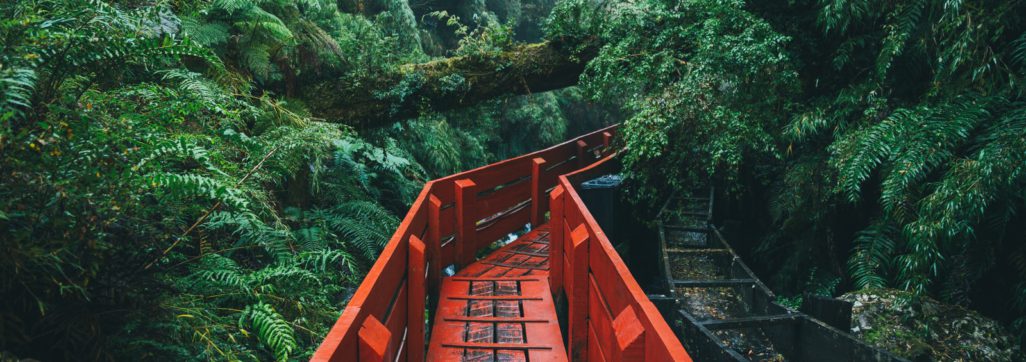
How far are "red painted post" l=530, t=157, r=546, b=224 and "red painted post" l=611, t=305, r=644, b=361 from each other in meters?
5.46

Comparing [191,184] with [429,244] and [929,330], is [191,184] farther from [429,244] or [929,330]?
[929,330]

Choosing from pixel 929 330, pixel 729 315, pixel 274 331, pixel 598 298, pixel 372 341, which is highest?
pixel 372 341

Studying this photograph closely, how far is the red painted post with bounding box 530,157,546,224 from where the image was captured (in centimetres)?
805

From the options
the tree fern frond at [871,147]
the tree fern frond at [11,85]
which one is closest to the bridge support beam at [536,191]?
the tree fern frond at [871,147]

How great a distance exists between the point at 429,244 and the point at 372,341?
3297mm

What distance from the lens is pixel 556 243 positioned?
218 inches

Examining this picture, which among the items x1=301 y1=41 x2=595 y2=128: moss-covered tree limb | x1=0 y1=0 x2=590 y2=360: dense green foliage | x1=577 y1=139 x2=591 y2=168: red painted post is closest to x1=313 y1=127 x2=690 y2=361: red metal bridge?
x1=0 y1=0 x2=590 y2=360: dense green foliage

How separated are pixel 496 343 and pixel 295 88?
246 inches

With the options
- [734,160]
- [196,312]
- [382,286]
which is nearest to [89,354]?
[196,312]

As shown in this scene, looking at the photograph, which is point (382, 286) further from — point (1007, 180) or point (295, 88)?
point (295, 88)

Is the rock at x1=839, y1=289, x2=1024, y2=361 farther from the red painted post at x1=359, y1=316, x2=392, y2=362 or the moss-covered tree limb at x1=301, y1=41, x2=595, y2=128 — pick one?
the moss-covered tree limb at x1=301, y1=41, x2=595, y2=128

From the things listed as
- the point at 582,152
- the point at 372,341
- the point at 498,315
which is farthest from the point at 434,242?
the point at 582,152

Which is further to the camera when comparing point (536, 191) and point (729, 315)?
point (536, 191)

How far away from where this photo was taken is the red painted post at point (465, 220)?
20.4 ft
